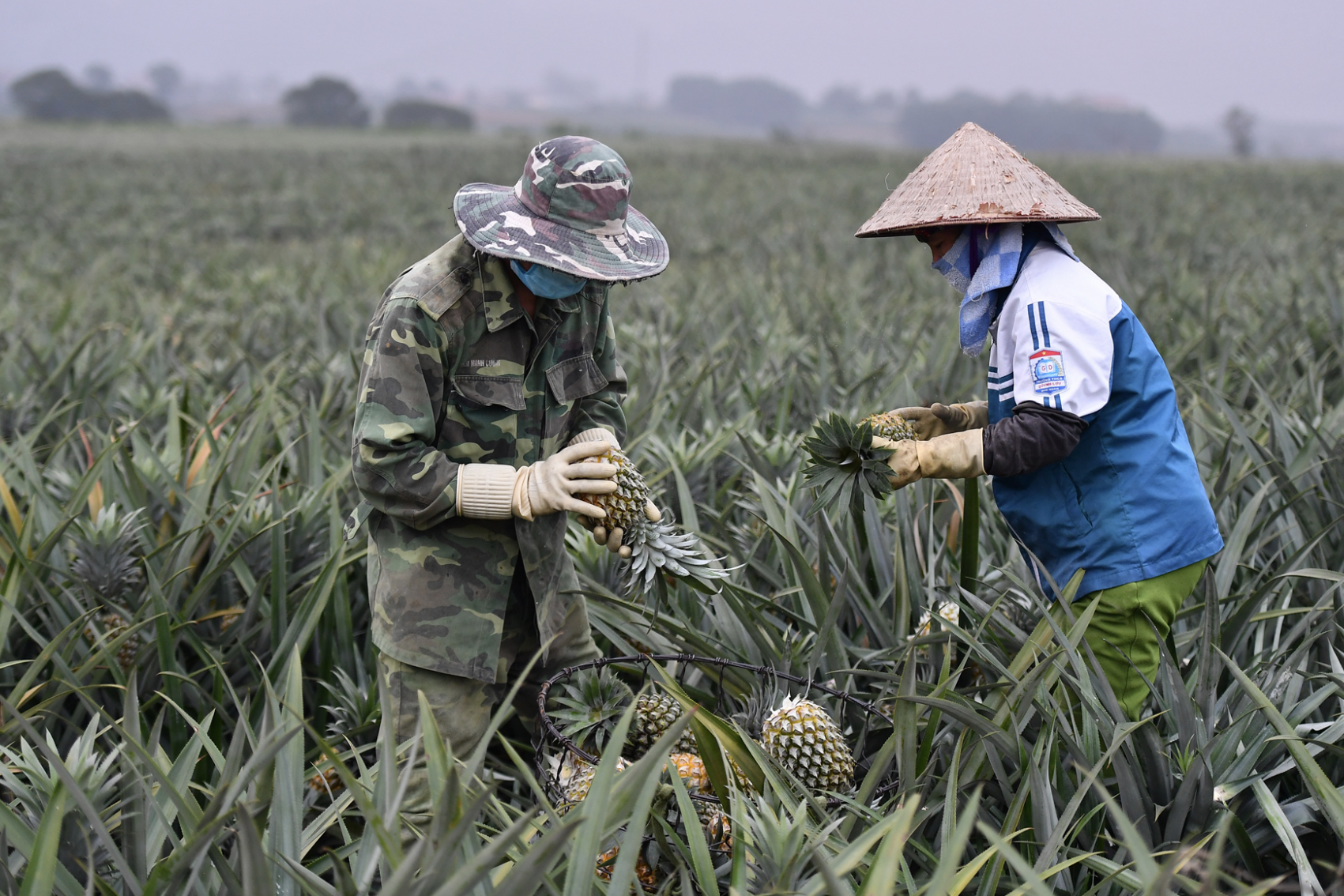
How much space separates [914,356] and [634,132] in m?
44.7

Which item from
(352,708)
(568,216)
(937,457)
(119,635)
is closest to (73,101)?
(119,635)

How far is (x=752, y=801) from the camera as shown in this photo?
1.51 m

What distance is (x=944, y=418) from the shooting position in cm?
188

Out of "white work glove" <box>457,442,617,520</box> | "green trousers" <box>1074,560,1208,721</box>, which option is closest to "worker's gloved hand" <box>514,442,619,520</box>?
"white work glove" <box>457,442,617,520</box>

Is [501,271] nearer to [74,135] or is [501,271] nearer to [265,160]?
[265,160]

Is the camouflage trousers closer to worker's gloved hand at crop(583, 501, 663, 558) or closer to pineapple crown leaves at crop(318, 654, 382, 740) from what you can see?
pineapple crown leaves at crop(318, 654, 382, 740)

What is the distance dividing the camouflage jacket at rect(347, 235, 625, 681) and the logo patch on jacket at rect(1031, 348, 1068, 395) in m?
0.79

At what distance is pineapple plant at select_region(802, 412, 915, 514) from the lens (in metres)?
1.55

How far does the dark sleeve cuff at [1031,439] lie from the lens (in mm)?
1506

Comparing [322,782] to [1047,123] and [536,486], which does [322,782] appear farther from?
[1047,123]

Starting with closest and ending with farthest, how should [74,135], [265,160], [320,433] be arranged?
1. [320,433]
2. [265,160]
3. [74,135]

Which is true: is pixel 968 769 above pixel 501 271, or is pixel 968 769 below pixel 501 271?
below

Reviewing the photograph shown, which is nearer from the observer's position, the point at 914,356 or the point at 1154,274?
the point at 914,356

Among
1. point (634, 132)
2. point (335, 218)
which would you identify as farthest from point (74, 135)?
point (335, 218)
